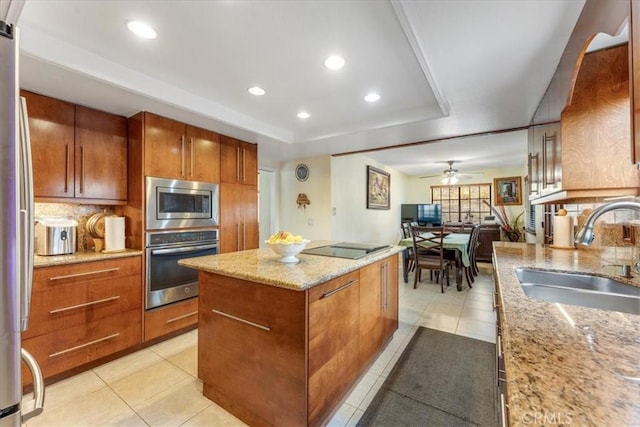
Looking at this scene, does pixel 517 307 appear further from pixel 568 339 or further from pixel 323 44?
pixel 323 44

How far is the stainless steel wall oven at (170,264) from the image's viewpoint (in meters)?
2.46

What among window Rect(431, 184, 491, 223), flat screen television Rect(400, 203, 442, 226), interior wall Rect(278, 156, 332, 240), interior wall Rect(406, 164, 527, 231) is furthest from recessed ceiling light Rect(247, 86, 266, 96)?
window Rect(431, 184, 491, 223)

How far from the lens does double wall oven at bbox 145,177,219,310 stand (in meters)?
2.46

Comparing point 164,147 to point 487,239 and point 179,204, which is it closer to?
point 179,204

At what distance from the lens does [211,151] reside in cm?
301

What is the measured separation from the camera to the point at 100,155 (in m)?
2.39

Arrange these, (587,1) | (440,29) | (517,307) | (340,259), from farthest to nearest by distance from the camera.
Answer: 1. (340,259)
2. (440,29)
3. (587,1)
4. (517,307)

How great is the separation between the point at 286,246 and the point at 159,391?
1332 mm

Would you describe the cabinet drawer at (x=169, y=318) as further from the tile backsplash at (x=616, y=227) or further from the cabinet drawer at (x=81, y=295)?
the tile backsplash at (x=616, y=227)

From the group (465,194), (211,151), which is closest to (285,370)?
(211,151)

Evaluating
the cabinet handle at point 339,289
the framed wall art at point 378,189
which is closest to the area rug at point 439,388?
the cabinet handle at point 339,289

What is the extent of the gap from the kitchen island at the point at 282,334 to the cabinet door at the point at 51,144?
1.38 m

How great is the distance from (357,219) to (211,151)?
124 inches

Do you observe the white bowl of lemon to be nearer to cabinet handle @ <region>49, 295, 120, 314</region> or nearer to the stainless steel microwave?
the stainless steel microwave
